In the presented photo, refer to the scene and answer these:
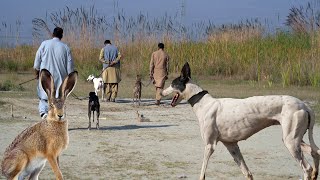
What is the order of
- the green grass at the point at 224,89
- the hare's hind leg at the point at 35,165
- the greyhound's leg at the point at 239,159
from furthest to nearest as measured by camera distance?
the green grass at the point at 224,89 → the greyhound's leg at the point at 239,159 → the hare's hind leg at the point at 35,165

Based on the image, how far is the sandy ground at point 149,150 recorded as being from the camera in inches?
341

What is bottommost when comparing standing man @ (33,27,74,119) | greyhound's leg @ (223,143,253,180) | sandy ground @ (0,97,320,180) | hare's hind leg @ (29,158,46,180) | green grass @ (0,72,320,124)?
green grass @ (0,72,320,124)

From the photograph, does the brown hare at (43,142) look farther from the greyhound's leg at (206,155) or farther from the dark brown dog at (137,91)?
the dark brown dog at (137,91)

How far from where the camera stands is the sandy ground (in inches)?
341

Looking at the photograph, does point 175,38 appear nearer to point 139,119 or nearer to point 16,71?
point 16,71

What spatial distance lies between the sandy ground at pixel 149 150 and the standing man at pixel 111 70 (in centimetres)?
284

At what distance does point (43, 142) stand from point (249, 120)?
2.74m

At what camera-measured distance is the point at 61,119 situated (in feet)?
18.5

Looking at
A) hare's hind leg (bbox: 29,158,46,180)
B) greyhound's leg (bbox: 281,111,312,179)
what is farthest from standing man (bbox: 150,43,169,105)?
hare's hind leg (bbox: 29,158,46,180)

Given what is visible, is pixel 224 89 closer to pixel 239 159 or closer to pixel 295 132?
pixel 239 159

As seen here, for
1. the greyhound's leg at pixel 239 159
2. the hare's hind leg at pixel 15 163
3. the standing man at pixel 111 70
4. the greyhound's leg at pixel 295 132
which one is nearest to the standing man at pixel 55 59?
the greyhound's leg at pixel 239 159

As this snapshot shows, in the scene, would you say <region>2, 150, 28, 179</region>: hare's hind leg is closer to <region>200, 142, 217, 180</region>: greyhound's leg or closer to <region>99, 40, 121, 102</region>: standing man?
<region>200, 142, 217, 180</region>: greyhound's leg

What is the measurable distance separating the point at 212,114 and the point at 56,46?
7.77 ft

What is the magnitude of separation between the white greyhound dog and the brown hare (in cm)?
234
